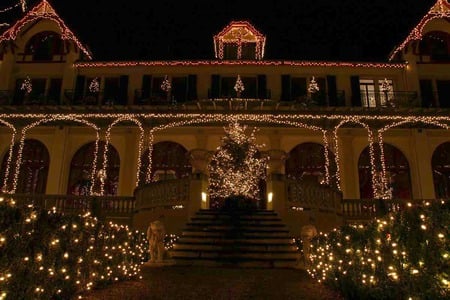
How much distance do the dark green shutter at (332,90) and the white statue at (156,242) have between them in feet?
43.7

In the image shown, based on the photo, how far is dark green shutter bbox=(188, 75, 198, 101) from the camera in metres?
21.9

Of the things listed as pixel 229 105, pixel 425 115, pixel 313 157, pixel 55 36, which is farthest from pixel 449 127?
pixel 55 36

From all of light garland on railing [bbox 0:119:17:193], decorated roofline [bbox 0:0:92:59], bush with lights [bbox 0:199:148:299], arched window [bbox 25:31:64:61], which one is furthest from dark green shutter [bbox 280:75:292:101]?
bush with lights [bbox 0:199:148:299]

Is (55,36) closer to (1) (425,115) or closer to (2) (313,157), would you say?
(2) (313,157)

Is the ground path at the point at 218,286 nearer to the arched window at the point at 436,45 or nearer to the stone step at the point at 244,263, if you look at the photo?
the stone step at the point at 244,263

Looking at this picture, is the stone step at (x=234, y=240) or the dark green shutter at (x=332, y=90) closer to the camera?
the stone step at (x=234, y=240)

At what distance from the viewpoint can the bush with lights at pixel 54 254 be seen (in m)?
4.84

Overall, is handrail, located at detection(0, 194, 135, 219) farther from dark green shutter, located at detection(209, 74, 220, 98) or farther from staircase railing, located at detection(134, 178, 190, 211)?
dark green shutter, located at detection(209, 74, 220, 98)

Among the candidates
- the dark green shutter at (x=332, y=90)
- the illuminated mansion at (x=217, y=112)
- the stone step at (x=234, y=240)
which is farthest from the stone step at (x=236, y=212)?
the dark green shutter at (x=332, y=90)

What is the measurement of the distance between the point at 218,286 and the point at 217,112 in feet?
39.9

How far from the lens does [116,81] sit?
22750 mm

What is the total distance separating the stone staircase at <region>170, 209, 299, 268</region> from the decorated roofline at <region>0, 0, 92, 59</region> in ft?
46.4

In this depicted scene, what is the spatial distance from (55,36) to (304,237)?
19080 mm

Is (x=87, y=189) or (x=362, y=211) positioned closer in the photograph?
(x=362, y=211)
